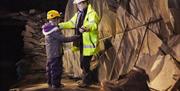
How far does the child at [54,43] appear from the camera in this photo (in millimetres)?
9062

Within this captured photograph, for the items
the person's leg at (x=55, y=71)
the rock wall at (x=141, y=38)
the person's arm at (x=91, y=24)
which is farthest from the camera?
the person's leg at (x=55, y=71)

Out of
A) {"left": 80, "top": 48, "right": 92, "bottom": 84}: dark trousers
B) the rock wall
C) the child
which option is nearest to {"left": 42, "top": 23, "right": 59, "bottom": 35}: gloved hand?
the child

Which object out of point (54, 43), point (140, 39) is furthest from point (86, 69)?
point (140, 39)

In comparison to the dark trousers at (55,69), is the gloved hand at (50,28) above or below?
above

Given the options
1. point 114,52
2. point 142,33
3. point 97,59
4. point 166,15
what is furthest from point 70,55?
point 166,15

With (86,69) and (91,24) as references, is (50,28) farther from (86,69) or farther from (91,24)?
(86,69)

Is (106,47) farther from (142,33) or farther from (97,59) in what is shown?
(142,33)

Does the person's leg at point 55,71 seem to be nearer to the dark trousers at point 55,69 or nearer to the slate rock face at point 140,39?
the dark trousers at point 55,69

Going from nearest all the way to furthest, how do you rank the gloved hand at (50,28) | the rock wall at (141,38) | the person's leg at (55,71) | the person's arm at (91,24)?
1. the rock wall at (141,38)
2. the person's arm at (91,24)
3. the gloved hand at (50,28)
4. the person's leg at (55,71)

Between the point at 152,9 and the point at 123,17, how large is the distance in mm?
1249

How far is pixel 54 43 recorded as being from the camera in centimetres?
916

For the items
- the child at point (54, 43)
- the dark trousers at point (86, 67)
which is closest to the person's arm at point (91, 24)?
the child at point (54, 43)

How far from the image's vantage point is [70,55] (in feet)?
40.6

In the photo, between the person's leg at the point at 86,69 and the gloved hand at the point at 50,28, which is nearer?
the gloved hand at the point at 50,28
